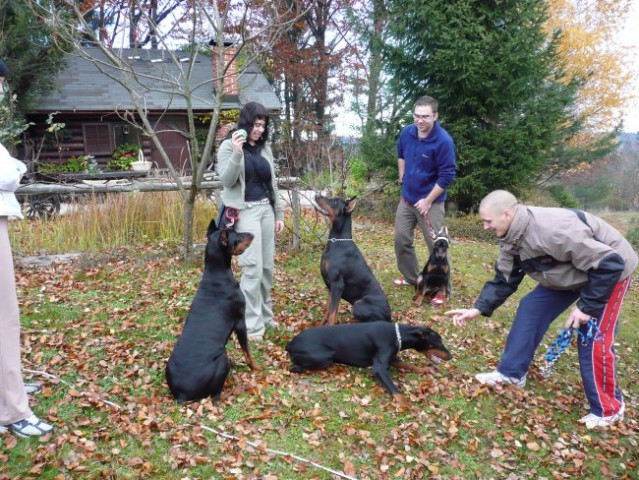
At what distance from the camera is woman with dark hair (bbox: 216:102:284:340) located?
4406mm

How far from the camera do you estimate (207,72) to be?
21859 mm

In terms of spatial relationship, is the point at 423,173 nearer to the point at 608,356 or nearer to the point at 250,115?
the point at 250,115

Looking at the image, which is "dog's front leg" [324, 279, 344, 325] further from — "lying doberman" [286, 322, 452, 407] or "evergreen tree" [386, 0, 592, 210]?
"evergreen tree" [386, 0, 592, 210]

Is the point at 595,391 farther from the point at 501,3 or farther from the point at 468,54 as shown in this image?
the point at 501,3

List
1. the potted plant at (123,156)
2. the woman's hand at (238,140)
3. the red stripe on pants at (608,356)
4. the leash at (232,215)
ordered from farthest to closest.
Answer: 1. the potted plant at (123,156)
2. the leash at (232,215)
3. the woman's hand at (238,140)
4. the red stripe on pants at (608,356)

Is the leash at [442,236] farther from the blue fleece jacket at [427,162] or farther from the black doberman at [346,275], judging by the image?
the black doberman at [346,275]

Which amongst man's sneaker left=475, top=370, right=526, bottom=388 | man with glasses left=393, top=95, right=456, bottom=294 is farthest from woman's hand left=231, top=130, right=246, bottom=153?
man's sneaker left=475, top=370, right=526, bottom=388

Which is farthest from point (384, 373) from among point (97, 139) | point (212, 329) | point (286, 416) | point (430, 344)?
point (97, 139)

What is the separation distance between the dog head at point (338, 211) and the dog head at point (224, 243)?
124cm

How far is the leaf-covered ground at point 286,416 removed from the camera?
3.22m

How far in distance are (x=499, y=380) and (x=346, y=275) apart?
1689 mm

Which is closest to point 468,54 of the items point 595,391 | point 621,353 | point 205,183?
point 205,183

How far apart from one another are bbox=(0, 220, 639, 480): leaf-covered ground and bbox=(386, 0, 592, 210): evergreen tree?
6.50m

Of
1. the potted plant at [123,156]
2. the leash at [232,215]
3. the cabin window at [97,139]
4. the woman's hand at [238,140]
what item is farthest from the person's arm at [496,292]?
the cabin window at [97,139]
